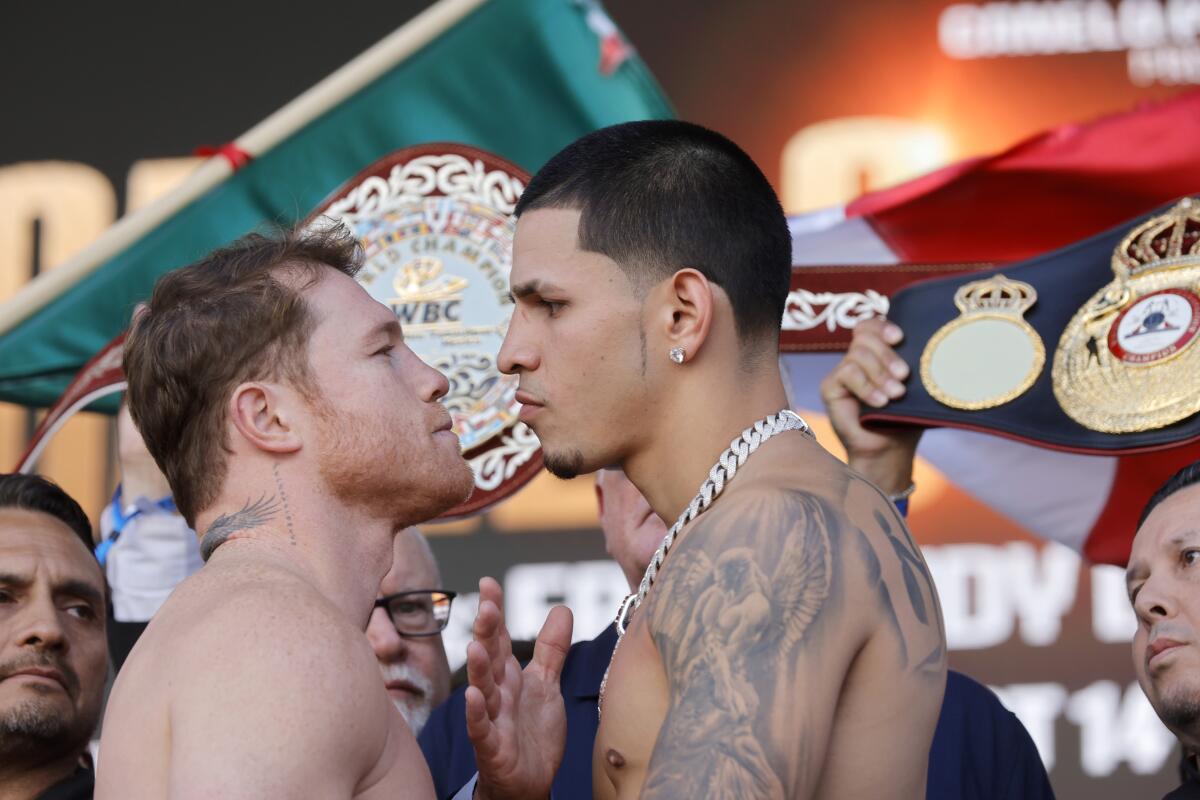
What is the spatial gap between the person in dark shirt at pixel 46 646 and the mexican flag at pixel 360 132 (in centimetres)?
96

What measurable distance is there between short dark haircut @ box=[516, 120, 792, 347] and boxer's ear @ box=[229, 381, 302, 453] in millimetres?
465

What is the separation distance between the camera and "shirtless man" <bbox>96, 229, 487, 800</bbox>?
1.87 m

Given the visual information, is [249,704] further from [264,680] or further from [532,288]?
[532,288]

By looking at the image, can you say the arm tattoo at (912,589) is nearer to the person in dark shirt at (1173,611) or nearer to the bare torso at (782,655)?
the bare torso at (782,655)

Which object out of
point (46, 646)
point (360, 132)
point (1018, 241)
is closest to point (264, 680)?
point (46, 646)

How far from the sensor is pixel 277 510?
2.20 meters

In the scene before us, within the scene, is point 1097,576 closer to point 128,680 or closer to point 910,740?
point 910,740

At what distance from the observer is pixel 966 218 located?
4.13 m

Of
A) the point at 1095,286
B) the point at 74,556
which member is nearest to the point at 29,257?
the point at 74,556

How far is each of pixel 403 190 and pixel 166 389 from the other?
2010 mm

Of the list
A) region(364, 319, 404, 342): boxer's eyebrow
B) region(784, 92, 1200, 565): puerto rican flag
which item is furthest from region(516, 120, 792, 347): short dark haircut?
region(784, 92, 1200, 565): puerto rican flag

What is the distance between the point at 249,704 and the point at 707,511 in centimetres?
64

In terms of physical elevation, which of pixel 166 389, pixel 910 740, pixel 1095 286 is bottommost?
pixel 1095 286

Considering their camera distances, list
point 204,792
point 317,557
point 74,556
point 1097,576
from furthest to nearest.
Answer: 1. point 1097,576
2. point 74,556
3. point 317,557
4. point 204,792
